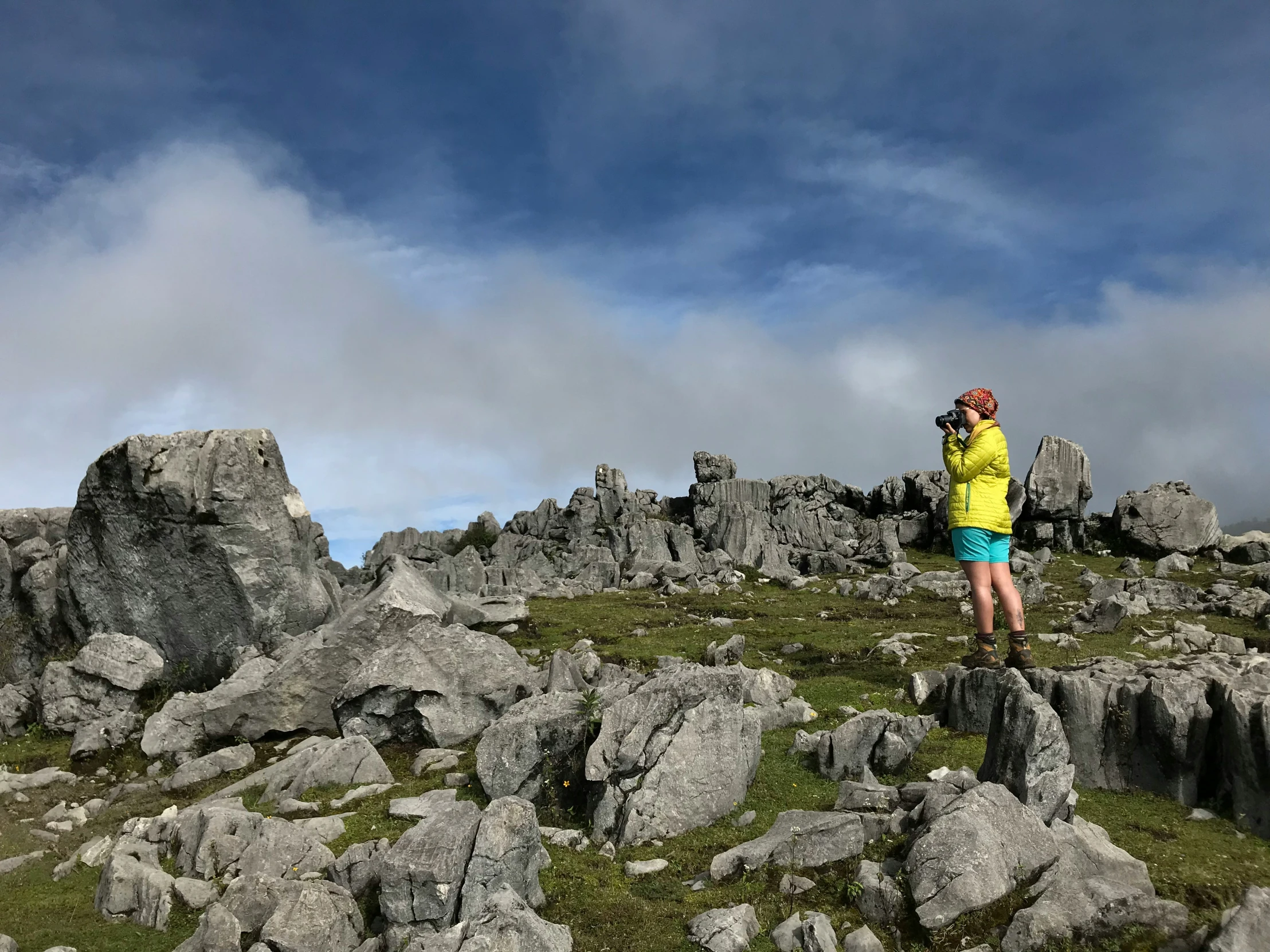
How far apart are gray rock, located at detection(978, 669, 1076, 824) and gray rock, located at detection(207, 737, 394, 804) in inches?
412

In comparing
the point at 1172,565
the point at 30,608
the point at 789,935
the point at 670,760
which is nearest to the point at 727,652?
the point at 670,760

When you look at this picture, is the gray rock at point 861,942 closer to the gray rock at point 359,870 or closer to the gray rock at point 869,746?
the gray rock at point 869,746

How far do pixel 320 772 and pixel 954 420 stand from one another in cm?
1352

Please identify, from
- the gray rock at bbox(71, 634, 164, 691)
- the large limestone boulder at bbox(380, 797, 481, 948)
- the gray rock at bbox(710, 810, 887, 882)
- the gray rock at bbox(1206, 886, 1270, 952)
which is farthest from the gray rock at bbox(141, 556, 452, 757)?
the gray rock at bbox(1206, 886, 1270, 952)

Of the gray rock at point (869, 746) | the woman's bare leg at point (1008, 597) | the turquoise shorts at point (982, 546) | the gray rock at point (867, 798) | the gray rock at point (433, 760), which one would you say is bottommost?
the gray rock at point (433, 760)

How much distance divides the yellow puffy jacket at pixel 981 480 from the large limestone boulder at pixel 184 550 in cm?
1864

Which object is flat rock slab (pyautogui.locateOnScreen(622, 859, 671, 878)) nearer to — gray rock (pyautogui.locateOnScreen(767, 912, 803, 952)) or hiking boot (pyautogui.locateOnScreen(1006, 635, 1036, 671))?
gray rock (pyautogui.locateOnScreen(767, 912, 803, 952))

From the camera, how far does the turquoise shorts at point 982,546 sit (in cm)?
1519

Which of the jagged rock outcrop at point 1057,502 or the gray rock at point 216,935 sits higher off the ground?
the jagged rock outcrop at point 1057,502

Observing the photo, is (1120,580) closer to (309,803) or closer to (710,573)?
(710,573)

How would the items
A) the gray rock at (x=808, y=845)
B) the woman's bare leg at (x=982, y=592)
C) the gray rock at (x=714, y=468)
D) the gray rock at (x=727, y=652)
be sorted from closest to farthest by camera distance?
the gray rock at (x=808, y=845) < the woman's bare leg at (x=982, y=592) < the gray rock at (x=727, y=652) < the gray rock at (x=714, y=468)

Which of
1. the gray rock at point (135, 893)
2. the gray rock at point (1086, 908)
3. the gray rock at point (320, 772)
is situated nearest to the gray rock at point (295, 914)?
the gray rock at point (135, 893)

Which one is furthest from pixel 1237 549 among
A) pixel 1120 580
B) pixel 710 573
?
pixel 710 573

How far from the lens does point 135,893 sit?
34.9 ft
